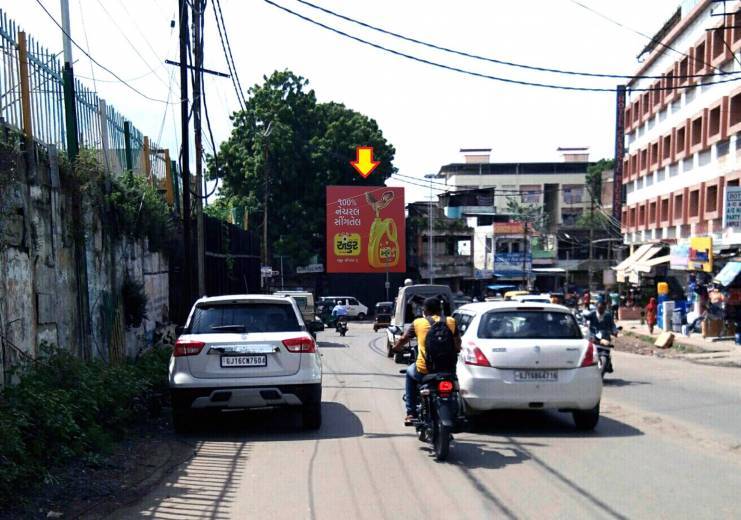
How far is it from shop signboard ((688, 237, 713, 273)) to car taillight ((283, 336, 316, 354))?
2211 cm

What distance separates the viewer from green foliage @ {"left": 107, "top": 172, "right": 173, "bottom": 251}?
13016mm

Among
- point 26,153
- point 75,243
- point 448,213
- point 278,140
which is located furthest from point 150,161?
point 448,213

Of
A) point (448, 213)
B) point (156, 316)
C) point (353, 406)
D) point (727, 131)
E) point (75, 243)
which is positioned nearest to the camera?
point (75, 243)

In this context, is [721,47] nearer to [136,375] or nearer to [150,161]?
[150,161]

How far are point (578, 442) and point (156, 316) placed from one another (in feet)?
34.7

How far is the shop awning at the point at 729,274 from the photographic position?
2342cm

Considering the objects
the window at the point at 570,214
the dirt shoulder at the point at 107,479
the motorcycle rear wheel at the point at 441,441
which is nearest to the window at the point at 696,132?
the motorcycle rear wheel at the point at 441,441

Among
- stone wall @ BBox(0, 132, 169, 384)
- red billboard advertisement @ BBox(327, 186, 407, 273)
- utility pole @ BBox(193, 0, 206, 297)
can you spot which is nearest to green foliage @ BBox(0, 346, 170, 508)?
stone wall @ BBox(0, 132, 169, 384)

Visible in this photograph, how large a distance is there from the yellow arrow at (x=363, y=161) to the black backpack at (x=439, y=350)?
45024mm

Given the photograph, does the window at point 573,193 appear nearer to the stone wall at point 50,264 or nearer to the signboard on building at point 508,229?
the signboard on building at point 508,229

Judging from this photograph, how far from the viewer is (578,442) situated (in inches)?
347

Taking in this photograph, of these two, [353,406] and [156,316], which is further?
[156,316]

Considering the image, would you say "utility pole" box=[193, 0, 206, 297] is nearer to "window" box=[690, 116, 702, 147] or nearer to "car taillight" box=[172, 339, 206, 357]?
"car taillight" box=[172, 339, 206, 357]

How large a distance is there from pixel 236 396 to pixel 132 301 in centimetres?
530
